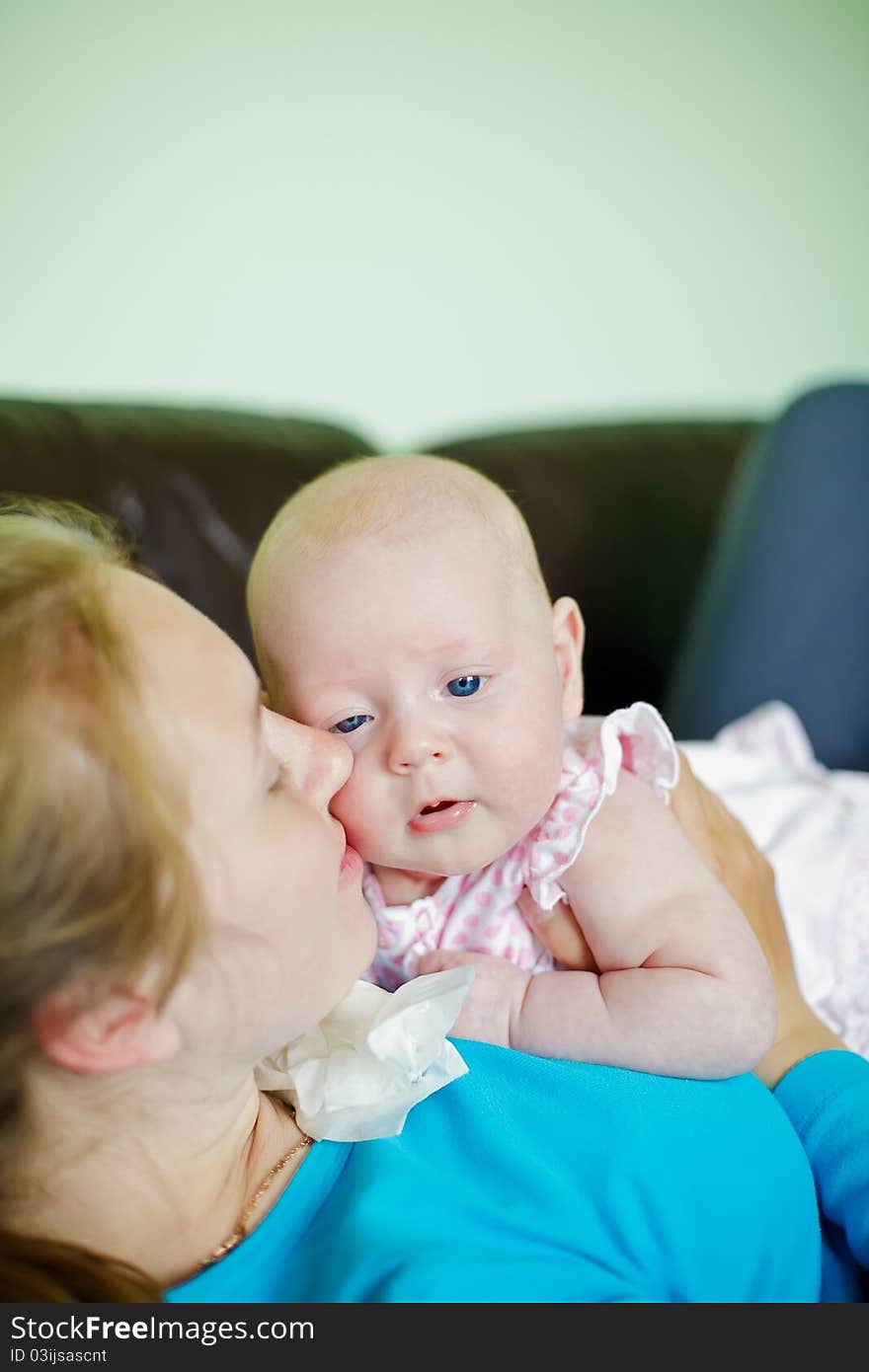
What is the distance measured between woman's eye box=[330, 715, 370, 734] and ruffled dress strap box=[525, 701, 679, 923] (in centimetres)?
20

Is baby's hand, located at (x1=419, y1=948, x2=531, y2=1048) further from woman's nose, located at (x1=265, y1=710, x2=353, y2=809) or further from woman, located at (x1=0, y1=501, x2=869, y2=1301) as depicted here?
woman's nose, located at (x1=265, y1=710, x2=353, y2=809)

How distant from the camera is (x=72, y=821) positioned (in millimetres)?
679

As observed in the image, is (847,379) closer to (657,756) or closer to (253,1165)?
(657,756)

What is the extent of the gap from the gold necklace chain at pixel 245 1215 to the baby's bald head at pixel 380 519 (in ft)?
1.43

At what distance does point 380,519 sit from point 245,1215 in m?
0.60

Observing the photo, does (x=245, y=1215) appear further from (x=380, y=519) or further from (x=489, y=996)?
(x=380, y=519)

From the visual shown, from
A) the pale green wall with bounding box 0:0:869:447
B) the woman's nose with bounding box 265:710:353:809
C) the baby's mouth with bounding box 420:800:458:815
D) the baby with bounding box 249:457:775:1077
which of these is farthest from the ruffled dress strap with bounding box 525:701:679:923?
the pale green wall with bounding box 0:0:869:447

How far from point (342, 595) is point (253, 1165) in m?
0.49

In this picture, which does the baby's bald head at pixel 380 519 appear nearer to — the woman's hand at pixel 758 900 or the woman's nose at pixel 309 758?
the woman's nose at pixel 309 758

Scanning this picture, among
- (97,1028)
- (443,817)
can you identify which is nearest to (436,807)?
(443,817)

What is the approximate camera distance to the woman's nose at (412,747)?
927 mm

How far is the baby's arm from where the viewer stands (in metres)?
0.98

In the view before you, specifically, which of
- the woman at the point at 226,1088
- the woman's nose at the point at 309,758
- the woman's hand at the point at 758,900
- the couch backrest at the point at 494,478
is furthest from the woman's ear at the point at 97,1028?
the couch backrest at the point at 494,478

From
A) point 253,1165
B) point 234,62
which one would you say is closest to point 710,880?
point 253,1165
